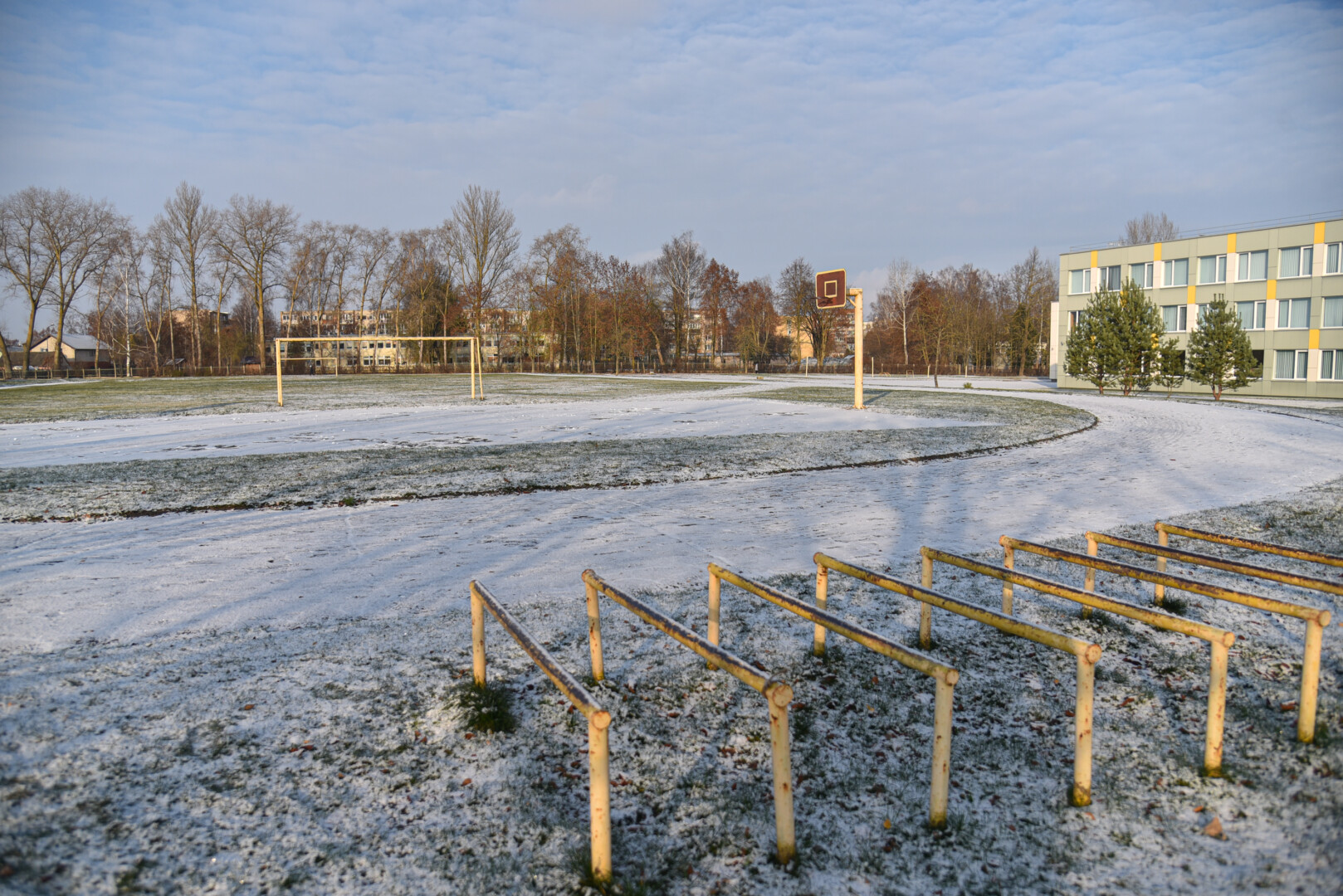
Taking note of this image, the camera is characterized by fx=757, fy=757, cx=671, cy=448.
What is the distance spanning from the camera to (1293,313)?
3891 cm

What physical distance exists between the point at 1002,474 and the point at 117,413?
25378 mm

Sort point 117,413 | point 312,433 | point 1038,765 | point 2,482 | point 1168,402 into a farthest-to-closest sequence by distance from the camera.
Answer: point 1168,402
point 117,413
point 312,433
point 2,482
point 1038,765

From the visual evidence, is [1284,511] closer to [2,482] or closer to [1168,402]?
[2,482]

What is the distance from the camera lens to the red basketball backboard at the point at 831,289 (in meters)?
25.7

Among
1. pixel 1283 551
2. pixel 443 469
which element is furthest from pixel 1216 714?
pixel 443 469

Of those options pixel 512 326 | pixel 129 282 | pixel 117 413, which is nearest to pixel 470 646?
pixel 117 413

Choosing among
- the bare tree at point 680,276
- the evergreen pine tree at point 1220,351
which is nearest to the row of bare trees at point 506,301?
the bare tree at point 680,276

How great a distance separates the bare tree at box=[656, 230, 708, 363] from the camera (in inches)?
3049

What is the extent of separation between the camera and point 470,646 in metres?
4.59

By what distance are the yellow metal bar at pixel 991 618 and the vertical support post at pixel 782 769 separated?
3.82 ft

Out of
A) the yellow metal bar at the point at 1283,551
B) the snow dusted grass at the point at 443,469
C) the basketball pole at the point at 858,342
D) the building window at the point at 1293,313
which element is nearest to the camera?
the yellow metal bar at the point at 1283,551

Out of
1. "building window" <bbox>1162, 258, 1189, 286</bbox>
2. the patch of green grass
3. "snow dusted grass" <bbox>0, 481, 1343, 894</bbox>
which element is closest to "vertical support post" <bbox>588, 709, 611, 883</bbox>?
"snow dusted grass" <bbox>0, 481, 1343, 894</bbox>

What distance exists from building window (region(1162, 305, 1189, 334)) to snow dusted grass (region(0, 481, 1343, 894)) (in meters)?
46.6

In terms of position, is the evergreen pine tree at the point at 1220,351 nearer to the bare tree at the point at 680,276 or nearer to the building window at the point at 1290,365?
the building window at the point at 1290,365
